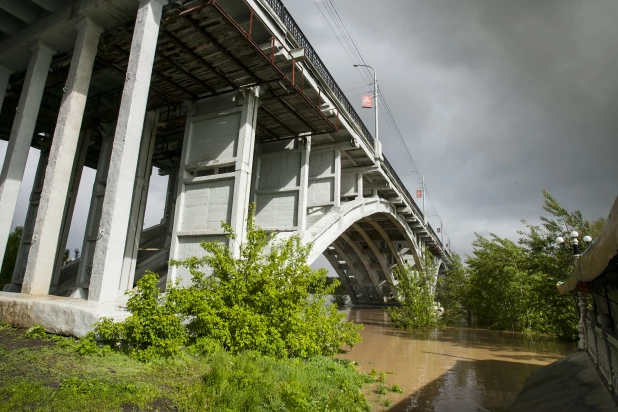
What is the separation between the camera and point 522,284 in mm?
19984

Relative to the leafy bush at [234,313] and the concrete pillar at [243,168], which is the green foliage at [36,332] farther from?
the concrete pillar at [243,168]

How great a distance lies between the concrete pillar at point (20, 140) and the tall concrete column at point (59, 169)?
5.94 ft

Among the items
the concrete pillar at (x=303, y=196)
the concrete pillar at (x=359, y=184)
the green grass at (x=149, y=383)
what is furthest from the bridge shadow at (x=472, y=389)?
the concrete pillar at (x=359, y=184)

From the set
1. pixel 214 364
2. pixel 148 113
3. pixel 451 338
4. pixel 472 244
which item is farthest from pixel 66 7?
pixel 472 244

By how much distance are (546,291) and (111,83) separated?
21112mm

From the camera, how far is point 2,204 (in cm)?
1042

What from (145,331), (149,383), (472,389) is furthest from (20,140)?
(472,389)

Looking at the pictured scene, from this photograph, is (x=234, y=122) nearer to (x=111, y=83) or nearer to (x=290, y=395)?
(x=111, y=83)

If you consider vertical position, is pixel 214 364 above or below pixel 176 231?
below

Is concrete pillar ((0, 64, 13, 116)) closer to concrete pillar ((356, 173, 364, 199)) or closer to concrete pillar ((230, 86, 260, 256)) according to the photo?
concrete pillar ((230, 86, 260, 256))

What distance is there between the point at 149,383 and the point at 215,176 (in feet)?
27.4

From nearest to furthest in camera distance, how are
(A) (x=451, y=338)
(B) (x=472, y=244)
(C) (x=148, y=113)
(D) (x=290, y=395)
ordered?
(D) (x=290, y=395)
(C) (x=148, y=113)
(A) (x=451, y=338)
(B) (x=472, y=244)

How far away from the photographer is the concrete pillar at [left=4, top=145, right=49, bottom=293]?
47.8 ft

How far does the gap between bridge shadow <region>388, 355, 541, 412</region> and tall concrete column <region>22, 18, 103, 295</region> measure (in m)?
9.01
